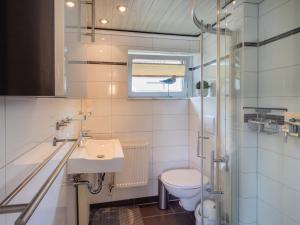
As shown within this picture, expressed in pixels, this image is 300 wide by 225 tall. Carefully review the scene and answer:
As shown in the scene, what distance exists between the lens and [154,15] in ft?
7.20

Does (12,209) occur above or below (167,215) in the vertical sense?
above

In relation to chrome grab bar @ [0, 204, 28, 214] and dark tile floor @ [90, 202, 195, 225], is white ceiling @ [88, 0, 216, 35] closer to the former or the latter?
chrome grab bar @ [0, 204, 28, 214]

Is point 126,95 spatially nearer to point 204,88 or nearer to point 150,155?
point 150,155

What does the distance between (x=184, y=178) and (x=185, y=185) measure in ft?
0.65

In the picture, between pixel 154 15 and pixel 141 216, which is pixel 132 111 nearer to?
pixel 154 15

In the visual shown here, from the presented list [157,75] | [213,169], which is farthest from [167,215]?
[157,75]

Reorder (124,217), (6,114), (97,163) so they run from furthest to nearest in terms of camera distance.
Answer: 1. (124,217)
2. (97,163)
3. (6,114)

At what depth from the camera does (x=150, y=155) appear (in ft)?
9.05

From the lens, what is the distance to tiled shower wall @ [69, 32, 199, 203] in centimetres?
258

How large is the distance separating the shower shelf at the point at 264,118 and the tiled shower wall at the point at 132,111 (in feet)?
3.83

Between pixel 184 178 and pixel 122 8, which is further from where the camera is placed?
pixel 184 178

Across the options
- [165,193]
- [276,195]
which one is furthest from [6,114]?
[165,193]

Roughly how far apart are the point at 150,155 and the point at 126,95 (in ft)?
2.63

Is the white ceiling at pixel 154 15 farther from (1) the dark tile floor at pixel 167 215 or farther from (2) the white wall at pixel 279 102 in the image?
(1) the dark tile floor at pixel 167 215
